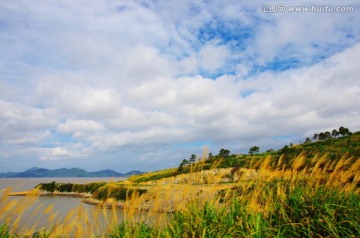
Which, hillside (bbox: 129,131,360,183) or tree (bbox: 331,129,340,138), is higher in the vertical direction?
tree (bbox: 331,129,340,138)

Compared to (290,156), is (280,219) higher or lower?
lower

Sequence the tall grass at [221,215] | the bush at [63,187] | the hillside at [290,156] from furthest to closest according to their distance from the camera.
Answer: the bush at [63,187]
the hillside at [290,156]
the tall grass at [221,215]

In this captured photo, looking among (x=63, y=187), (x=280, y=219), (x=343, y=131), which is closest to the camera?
(x=280, y=219)

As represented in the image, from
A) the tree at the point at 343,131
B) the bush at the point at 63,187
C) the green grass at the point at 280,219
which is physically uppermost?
the tree at the point at 343,131

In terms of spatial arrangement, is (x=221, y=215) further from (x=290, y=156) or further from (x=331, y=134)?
(x=331, y=134)

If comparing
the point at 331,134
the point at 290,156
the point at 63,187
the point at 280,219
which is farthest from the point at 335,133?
the point at 280,219

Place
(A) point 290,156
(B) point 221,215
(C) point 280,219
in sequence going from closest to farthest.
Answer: (C) point 280,219 → (B) point 221,215 → (A) point 290,156

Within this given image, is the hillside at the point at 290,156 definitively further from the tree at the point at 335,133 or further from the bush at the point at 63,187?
the bush at the point at 63,187

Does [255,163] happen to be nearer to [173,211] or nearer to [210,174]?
[210,174]

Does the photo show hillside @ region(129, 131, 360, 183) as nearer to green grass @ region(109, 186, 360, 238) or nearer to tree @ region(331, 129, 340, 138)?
green grass @ region(109, 186, 360, 238)

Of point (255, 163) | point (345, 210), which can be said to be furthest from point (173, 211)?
point (345, 210)

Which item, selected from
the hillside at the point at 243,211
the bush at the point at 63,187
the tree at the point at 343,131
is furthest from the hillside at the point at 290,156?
the bush at the point at 63,187

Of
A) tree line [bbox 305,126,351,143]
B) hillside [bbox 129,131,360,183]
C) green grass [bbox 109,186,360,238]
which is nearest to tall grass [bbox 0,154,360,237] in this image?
green grass [bbox 109,186,360,238]

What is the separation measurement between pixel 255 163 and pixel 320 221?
2115 mm
